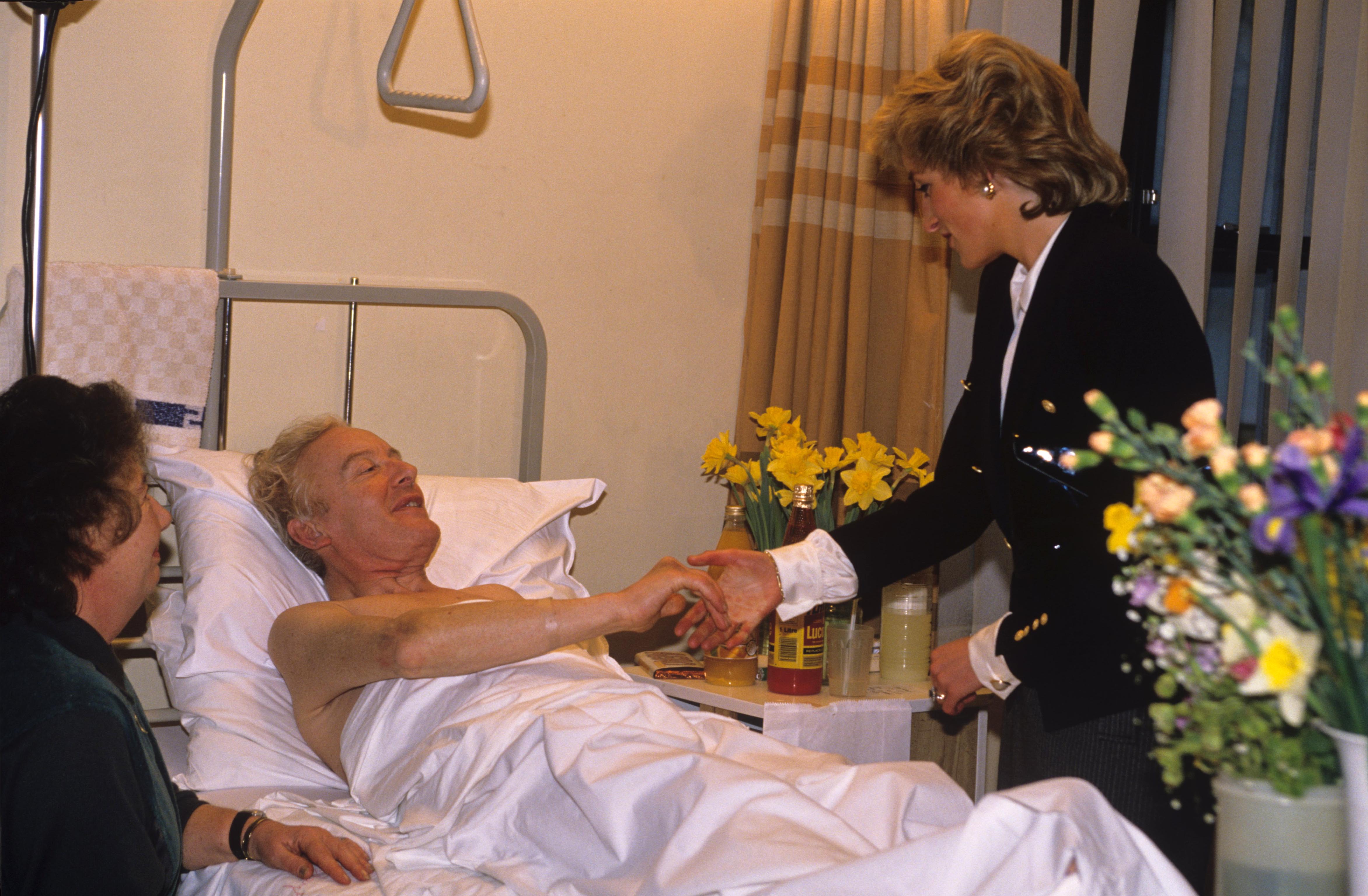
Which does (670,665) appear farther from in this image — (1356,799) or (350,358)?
(1356,799)

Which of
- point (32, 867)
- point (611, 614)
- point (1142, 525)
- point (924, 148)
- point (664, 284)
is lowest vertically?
point (32, 867)

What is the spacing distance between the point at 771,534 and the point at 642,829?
1059 mm

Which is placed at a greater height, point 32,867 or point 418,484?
point 418,484

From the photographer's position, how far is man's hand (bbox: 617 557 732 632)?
1.89 metres

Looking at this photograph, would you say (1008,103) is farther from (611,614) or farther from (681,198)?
(681,198)

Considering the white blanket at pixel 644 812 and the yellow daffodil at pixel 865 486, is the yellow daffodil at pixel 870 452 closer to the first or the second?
the yellow daffodil at pixel 865 486

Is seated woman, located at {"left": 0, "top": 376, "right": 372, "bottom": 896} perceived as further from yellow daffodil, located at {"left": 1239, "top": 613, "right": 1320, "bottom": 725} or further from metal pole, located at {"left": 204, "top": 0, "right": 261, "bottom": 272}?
yellow daffodil, located at {"left": 1239, "top": 613, "right": 1320, "bottom": 725}

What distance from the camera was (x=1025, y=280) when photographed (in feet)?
5.92

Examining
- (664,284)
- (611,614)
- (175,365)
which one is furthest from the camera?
(664,284)

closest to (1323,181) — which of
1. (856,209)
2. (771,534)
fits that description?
(856,209)

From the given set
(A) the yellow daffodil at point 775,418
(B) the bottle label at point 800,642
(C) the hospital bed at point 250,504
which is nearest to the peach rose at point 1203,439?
(C) the hospital bed at point 250,504

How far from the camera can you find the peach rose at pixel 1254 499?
780 millimetres

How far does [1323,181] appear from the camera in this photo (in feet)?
7.61

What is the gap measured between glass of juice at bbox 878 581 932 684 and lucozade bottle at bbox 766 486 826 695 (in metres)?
0.22
